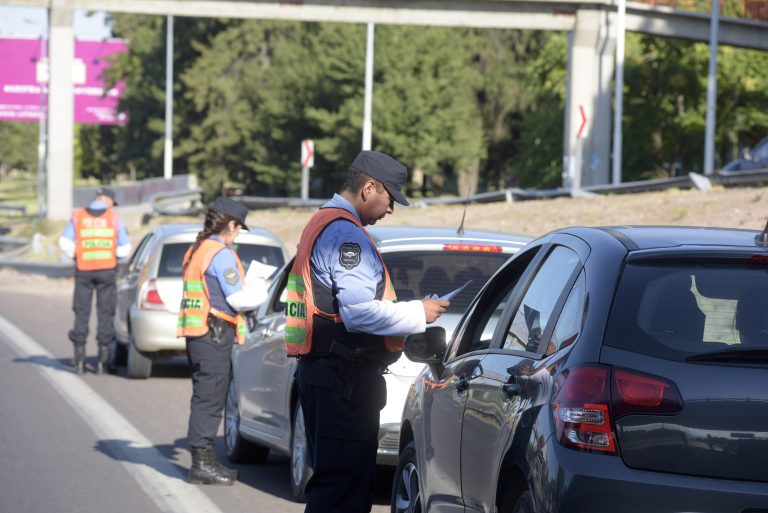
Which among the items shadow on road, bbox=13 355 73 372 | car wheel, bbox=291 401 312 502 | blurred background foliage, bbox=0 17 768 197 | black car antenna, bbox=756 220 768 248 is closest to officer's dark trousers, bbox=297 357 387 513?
black car antenna, bbox=756 220 768 248

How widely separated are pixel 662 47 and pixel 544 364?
53.3 meters

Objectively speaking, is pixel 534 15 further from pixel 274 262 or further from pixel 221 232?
pixel 221 232

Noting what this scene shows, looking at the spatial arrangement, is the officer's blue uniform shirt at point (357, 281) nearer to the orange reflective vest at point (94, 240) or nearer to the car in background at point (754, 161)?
the orange reflective vest at point (94, 240)

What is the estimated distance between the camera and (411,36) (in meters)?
65.4

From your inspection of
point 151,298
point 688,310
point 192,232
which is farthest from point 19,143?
point 688,310

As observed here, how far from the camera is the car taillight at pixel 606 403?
13.8ft

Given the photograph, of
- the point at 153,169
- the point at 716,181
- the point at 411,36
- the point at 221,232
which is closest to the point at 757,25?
the point at 716,181

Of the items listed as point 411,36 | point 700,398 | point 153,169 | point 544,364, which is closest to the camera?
point 700,398

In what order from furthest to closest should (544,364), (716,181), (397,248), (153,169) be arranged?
1. (153,169)
2. (716,181)
3. (397,248)
4. (544,364)

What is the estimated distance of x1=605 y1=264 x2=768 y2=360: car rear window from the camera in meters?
4.32

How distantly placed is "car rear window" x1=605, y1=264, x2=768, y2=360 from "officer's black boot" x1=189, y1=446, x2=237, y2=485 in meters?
5.20

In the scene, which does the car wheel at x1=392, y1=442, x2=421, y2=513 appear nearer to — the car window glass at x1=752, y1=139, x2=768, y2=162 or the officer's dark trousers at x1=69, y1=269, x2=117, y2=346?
the officer's dark trousers at x1=69, y1=269, x2=117, y2=346

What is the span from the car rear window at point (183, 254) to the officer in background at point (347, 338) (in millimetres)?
8861

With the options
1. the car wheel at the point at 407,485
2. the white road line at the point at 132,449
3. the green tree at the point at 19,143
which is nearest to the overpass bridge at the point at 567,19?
the white road line at the point at 132,449
